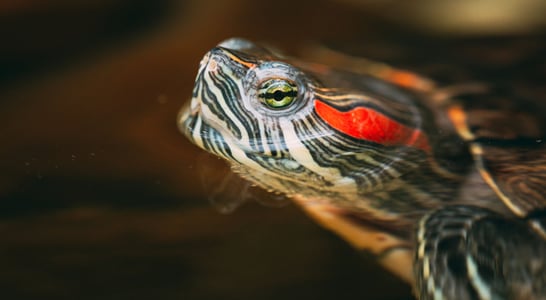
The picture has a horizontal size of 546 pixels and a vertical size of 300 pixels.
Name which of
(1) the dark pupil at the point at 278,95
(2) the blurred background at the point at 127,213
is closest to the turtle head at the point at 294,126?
(1) the dark pupil at the point at 278,95

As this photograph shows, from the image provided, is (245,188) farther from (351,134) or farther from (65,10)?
(65,10)

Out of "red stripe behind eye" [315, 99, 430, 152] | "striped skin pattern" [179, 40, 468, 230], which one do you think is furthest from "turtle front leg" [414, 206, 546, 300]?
"red stripe behind eye" [315, 99, 430, 152]

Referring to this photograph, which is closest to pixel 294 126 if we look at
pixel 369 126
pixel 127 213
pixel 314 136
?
pixel 314 136

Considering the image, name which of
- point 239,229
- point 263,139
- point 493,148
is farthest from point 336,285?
point 493,148

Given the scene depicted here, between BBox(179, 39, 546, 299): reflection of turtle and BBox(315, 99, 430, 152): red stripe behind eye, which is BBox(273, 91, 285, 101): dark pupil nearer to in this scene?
BBox(179, 39, 546, 299): reflection of turtle

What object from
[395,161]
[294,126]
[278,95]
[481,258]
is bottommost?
[481,258]

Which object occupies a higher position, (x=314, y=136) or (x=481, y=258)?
(x=314, y=136)

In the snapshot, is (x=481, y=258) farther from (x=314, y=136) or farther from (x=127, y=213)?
(x=127, y=213)
